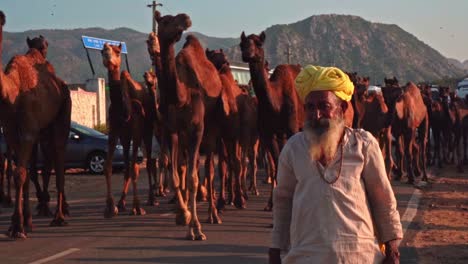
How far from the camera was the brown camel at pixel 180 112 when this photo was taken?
1123cm

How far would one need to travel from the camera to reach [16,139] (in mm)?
11703

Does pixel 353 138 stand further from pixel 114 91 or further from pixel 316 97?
pixel 114 91

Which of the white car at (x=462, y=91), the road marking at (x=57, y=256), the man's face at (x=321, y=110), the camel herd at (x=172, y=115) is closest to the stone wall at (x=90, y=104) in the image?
the white car at (x=462, y=91)

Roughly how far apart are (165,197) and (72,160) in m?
8.23

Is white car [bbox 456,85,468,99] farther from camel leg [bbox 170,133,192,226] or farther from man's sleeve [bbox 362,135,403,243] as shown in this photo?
man's sleeve [bbox 362,135,403,243]

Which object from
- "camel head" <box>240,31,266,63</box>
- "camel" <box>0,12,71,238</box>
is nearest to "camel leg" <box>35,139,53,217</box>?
"camel" <box>0,12,71,238</box>

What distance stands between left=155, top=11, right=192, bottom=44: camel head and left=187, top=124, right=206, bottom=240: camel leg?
4.42 feet

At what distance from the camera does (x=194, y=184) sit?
453 inches

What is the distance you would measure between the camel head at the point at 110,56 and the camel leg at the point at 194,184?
264 cm

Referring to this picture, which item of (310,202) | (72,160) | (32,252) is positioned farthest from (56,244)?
(72,160)

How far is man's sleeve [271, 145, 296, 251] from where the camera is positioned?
16.6ft

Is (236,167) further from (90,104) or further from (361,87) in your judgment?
(90,104)

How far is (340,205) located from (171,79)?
707cm

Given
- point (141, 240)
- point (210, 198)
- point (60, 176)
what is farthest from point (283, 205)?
point (60, 176)
